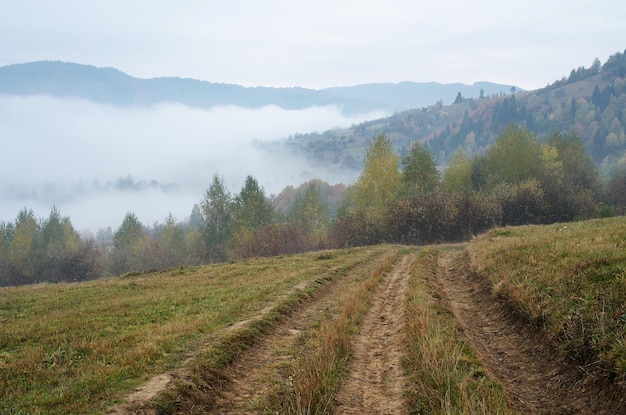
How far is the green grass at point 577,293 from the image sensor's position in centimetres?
914

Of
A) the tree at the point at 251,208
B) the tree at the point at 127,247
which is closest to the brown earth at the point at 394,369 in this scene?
the tree at the point at 251,208

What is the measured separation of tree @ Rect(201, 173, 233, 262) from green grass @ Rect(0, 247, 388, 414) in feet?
220

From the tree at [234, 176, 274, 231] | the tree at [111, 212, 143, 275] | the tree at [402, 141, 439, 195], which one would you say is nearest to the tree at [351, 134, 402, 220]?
the tree at [402, 141, 439, 195]

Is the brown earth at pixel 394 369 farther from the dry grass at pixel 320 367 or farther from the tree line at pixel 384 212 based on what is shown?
the tree line at pixel 384 212

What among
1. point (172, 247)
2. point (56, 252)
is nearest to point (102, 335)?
point (56, 252)

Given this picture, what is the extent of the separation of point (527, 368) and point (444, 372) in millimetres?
2921

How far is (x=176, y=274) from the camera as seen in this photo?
3703 centimetres

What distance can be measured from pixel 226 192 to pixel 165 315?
267 ft

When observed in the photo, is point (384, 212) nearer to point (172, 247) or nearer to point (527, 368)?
point (527, 368)

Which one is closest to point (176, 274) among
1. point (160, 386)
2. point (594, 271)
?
point (160, 386)

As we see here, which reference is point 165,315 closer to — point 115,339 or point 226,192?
point 115,339

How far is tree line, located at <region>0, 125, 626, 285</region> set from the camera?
6444cm

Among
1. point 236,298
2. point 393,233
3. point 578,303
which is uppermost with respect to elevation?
point 578,303

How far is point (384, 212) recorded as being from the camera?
67.0m
